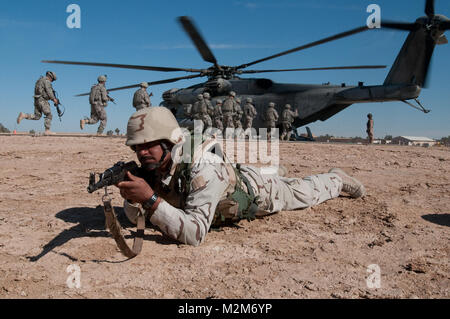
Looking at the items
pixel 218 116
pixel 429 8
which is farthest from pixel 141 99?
pixel 429 8

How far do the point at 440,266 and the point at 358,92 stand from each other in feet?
38.8

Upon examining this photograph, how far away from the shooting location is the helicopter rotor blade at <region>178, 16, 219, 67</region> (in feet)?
35.0

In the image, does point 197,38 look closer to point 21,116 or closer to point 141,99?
point 141,99

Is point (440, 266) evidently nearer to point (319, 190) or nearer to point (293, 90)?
point (319, 190)

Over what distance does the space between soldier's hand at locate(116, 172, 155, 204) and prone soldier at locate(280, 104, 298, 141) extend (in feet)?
40.7

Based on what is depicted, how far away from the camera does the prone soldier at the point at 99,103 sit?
35.4ft

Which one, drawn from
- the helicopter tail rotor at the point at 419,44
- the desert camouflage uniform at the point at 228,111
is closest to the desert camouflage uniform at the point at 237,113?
the desert camouflage uniform at the point at 228,111

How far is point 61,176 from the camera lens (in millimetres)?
4797

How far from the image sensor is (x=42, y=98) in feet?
31.2

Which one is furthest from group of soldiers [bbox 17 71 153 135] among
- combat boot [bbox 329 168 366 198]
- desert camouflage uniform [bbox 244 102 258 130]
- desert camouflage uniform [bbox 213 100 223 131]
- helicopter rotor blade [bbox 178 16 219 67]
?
combat boot [bbox 329 168 366 198]

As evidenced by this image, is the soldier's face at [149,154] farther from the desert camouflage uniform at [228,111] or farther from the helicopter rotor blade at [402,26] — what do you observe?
the helicopter rotor blade at [402,26]

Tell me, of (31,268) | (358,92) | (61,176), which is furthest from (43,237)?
(358,92)

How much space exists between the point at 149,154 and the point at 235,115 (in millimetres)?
11959

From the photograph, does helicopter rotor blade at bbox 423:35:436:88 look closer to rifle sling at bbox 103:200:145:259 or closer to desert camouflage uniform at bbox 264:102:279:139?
desert camouflage uniform at bbox 264:102:279:139
